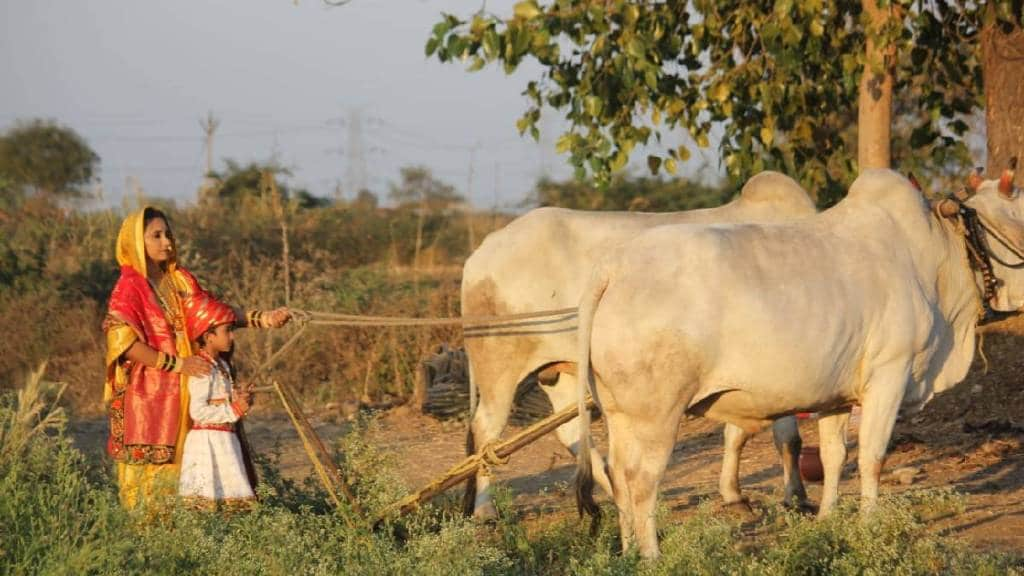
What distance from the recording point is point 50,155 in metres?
28.9

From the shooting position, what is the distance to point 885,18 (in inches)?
307

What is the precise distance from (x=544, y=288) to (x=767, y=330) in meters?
1.60

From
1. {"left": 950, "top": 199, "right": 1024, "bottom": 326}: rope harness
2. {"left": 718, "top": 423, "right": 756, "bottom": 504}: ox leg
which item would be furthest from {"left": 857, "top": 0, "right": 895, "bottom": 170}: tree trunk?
{"left": 718, "top": 423, "right": 756, "bottom": 504}: ox leg

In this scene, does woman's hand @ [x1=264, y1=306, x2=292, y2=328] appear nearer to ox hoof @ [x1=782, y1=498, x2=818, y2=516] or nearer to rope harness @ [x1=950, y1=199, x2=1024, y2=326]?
ox hoof @ [x1=782, y1=498, x2=818, y2=516]

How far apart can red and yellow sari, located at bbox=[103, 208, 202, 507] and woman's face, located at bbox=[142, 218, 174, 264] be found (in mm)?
46

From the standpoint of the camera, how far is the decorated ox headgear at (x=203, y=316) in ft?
17.6

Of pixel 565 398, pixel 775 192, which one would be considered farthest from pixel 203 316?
pixel 775 192

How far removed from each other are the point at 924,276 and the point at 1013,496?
155cm

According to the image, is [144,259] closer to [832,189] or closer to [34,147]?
[832,189]

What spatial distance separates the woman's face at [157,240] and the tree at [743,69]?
7.97 ft

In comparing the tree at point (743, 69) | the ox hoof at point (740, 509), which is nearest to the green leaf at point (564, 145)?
the tree at point (743, 69)

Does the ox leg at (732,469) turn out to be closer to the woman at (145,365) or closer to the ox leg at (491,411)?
the ox leg at (491,411)

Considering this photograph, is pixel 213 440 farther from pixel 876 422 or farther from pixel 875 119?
pixel 875 119

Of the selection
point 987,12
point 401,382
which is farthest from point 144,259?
point 401,382
